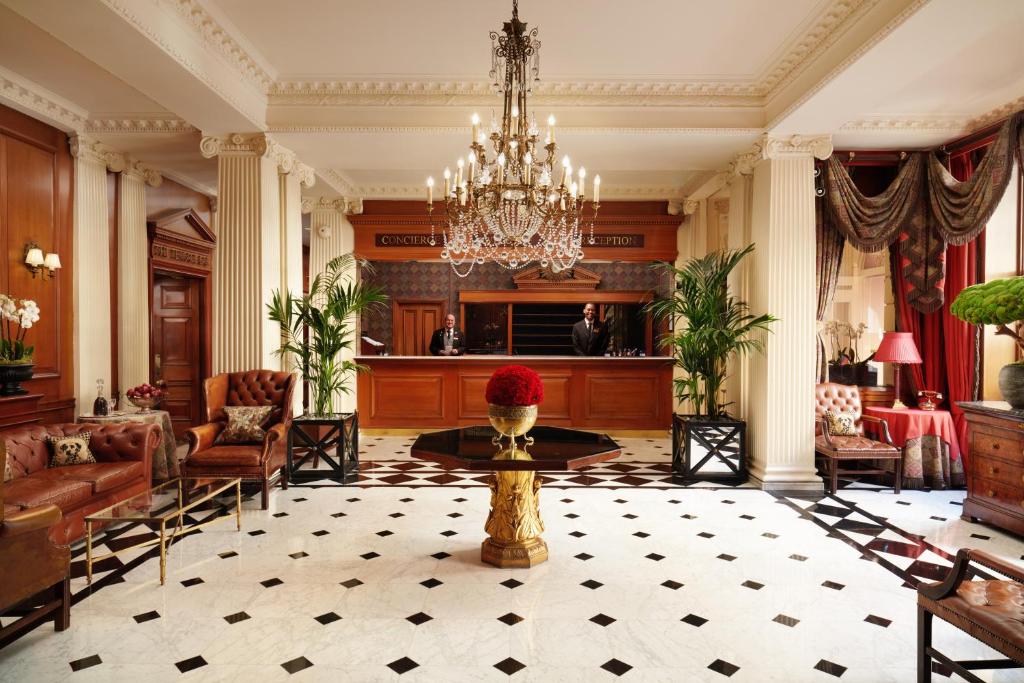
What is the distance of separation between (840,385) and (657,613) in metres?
4.45

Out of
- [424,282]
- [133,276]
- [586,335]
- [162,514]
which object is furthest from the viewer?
[424,282]

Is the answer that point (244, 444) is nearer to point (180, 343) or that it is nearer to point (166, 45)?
point (166, 45)

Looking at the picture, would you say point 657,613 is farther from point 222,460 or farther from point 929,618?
point 222,460

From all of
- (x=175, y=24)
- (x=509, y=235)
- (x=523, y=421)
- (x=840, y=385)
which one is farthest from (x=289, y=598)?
(x=840, y=385)

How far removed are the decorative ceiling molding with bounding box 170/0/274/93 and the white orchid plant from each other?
2786 mm

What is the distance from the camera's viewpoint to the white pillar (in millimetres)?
6527

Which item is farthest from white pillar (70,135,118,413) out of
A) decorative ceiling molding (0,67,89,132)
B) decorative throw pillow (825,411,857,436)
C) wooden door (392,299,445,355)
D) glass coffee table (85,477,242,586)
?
decorative throw pillow (825,411,857,436)

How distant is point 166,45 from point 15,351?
125 inches

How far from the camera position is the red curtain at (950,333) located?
248 inches

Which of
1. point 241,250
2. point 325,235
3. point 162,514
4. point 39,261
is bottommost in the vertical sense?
point 162,514

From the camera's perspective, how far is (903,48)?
4207 millimetres

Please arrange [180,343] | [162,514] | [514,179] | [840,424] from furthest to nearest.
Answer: [180,343] → [840,424] → [162,514] → [514,179]

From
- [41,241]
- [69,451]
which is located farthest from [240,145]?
[69,451]

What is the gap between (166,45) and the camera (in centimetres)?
436
